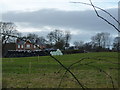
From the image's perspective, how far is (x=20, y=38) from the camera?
125cm

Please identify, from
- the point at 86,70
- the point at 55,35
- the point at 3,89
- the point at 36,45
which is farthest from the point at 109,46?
the point at 55,35

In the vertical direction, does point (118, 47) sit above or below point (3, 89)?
above

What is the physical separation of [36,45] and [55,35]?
204 feet

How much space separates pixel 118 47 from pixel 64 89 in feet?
9.36

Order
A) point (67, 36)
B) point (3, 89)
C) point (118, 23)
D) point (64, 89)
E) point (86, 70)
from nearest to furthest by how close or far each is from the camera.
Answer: point (118, 23)
point (3, 89)
point (64, 89)
point (86, 70)
point (67, 36)

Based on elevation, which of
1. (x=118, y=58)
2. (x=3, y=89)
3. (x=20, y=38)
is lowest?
(x=3, y=89)

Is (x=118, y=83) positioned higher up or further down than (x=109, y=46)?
further down

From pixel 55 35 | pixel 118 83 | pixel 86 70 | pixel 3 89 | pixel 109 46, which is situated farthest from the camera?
pixel 55 35

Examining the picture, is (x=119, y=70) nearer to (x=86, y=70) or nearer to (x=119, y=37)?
(x=119, y=37)

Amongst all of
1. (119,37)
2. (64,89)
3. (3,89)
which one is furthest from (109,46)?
(64,89)

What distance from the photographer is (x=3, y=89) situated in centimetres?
274

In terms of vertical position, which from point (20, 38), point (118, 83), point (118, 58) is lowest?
point (118, 83)

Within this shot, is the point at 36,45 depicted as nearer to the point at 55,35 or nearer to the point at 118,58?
the point at 118,58

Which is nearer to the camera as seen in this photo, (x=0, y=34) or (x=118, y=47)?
(x=0, y=34)
